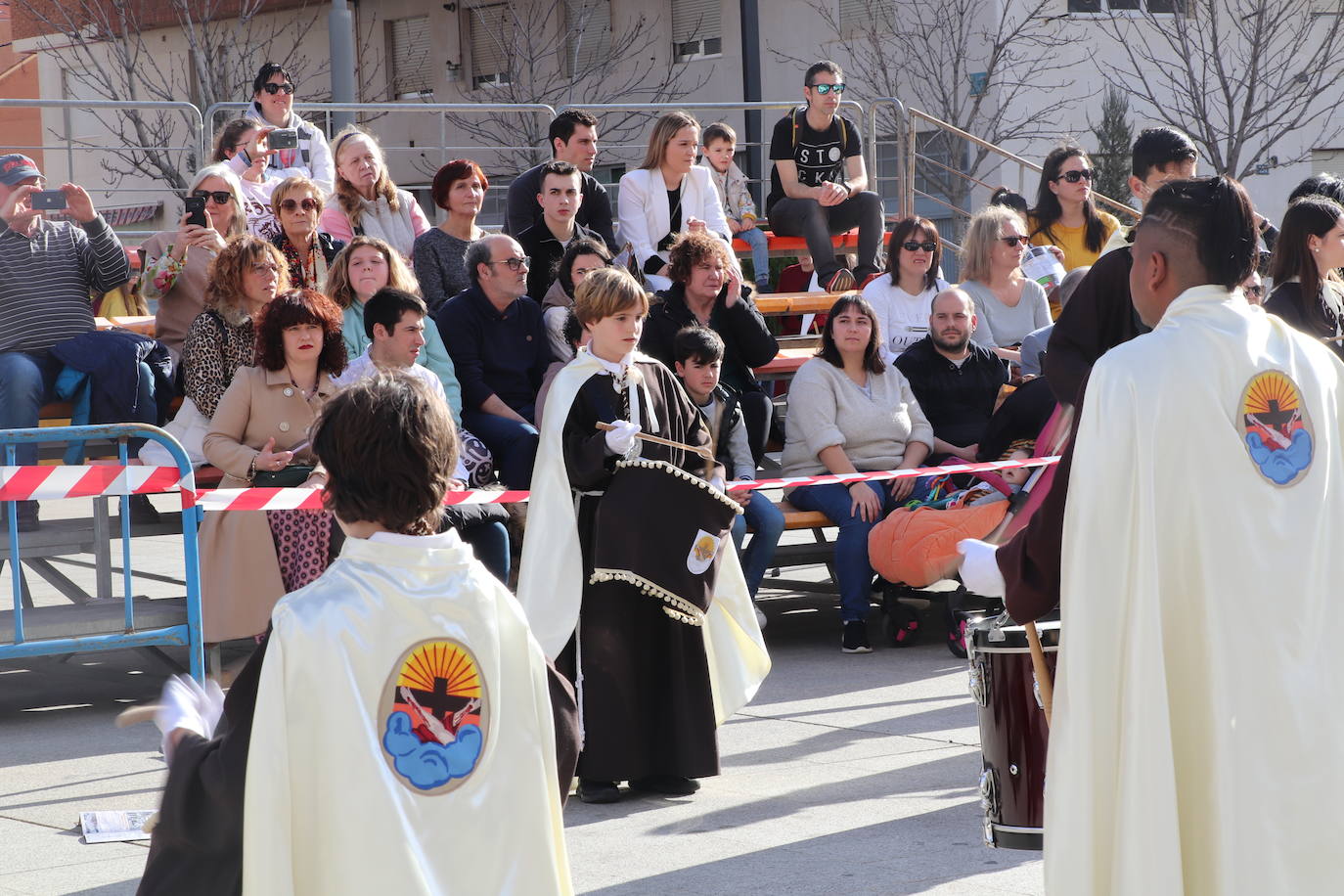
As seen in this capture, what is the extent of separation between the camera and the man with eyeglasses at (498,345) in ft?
28.3

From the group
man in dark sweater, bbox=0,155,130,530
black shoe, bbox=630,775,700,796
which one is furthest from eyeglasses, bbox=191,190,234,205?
black shoe, bbox=630,775,700,796

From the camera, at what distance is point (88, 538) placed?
7957 mm

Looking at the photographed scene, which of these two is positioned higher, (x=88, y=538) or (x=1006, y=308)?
(x=1006, y=308)

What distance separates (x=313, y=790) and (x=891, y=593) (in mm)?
6570

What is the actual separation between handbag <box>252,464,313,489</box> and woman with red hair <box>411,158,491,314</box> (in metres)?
1.91

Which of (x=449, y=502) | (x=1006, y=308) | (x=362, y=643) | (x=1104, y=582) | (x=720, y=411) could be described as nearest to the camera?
(x=362, y=643)

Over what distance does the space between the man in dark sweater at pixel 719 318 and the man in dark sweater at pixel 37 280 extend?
2707 millimetres

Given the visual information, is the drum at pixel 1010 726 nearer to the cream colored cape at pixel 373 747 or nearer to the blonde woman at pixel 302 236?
the cream colored cape at pixel 373 747

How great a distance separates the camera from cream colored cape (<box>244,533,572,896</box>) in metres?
2.90

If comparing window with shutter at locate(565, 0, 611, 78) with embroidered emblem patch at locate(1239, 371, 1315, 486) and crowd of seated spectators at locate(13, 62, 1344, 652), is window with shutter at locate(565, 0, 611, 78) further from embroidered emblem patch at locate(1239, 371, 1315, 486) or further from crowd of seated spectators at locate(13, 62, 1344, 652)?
embroidered emblem patch at locate(1239, 371, 1315, 486)

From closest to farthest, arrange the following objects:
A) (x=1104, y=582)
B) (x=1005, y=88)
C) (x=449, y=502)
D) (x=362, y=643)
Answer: (x=362, y=643)
(x=1104, y=582)
(x=449, y=502)
(x=1005, y=88)

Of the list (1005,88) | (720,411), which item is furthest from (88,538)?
(1005,88)

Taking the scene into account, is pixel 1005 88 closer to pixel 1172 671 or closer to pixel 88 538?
pixel 88 538

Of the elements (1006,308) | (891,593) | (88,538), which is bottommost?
(891,593)
